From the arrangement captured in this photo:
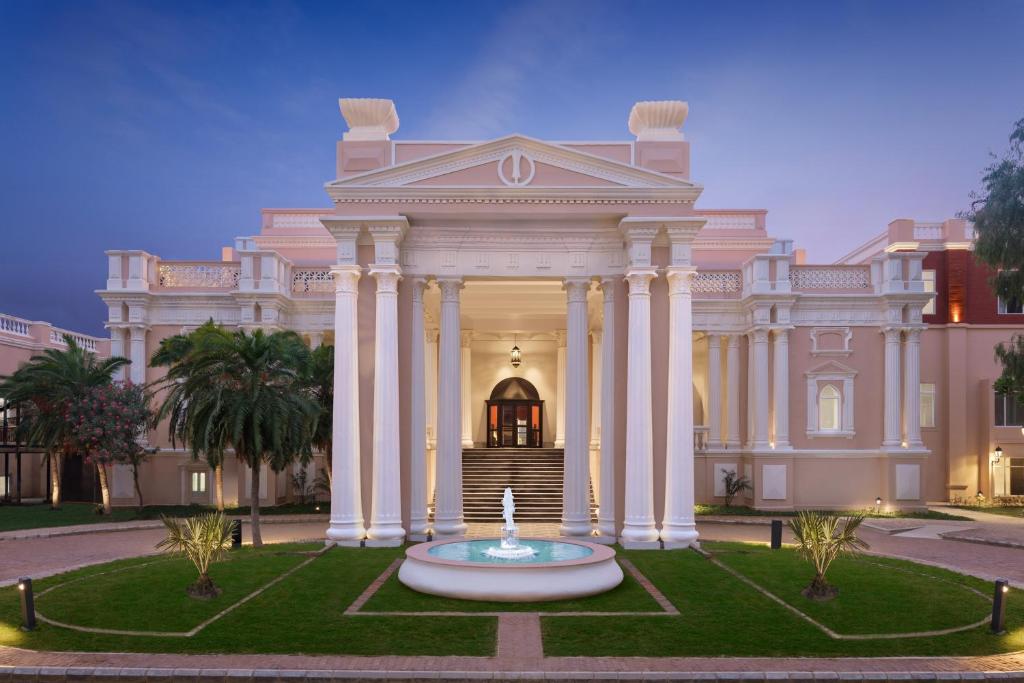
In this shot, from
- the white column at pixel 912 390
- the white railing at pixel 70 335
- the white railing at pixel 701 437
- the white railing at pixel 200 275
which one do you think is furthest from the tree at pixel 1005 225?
the white railing at pixel 70 335

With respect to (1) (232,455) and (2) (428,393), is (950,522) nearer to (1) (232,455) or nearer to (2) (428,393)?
(2) (428,393)

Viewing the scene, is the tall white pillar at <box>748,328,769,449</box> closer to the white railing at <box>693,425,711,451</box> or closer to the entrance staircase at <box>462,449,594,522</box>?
the white railing at <box>693,425,711,451</box>

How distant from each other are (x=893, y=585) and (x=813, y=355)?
1558cm

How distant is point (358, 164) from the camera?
1820 cm

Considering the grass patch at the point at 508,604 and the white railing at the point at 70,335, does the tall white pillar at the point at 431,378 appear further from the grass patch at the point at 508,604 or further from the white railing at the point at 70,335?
the white railing at the point at 70,335

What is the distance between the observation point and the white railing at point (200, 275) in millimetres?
27812

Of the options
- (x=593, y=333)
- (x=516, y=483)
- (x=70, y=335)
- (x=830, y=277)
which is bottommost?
(x=516, y=483)

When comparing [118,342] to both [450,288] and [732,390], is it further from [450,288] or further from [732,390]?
[732,390]

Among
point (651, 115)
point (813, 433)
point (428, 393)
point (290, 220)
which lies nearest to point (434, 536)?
point (428, 393)

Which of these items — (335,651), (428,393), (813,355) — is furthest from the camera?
(813,355)

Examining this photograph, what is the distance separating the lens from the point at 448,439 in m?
18.1

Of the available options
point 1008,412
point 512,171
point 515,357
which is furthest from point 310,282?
point 1008,412

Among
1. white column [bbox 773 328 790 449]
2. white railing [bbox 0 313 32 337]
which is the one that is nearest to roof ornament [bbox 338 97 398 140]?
white column [bbox 773 328 790 449]

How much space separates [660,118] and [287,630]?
13.7 metres
